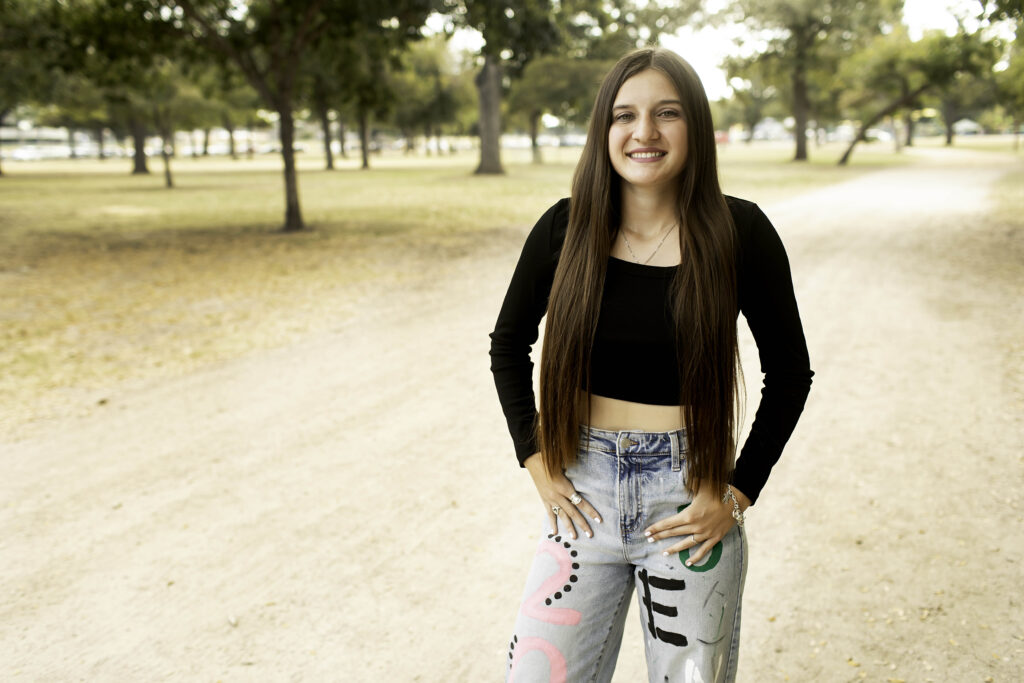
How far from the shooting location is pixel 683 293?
1.84m

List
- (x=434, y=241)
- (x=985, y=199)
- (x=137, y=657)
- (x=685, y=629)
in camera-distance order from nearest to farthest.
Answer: (x=685, y=629)
(x=137, y=657)
(x=434, y=241)
(x=985, y=199)

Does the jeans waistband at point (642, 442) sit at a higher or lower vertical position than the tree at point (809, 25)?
lower

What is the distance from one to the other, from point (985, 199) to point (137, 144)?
38167 millimetres

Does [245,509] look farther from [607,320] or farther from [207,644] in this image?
[607,320]

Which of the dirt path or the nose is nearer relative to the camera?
the nose

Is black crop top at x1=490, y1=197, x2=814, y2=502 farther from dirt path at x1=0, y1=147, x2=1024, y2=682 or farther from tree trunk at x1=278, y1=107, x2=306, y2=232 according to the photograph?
tree trunk at x1=278, y1=107, x2=306, y2=232

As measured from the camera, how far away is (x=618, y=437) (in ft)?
6.31

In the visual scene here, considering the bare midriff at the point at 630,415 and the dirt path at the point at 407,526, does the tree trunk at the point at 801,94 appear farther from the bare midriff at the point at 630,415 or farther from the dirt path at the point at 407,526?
the bare midriff at the point at 630,415

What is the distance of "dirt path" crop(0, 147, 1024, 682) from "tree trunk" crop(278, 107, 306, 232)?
10.0 m

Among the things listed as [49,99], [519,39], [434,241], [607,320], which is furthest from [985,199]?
[49,99]

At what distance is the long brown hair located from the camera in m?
1.85

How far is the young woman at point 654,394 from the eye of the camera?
73.3 inches

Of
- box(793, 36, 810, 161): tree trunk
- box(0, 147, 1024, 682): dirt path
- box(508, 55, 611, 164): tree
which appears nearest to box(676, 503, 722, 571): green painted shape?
box(0, 147, 1024, 682): dirt path

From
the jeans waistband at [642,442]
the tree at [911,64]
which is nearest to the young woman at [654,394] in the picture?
the jeans waistband at [642,442]
